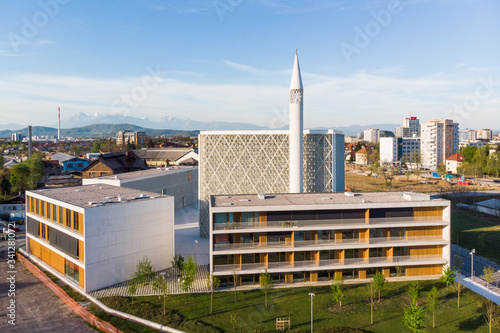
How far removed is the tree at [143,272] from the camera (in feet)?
90.6

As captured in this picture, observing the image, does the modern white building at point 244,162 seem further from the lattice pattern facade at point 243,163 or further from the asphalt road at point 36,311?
the asphalt road at point 36,311

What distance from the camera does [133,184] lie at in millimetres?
45562

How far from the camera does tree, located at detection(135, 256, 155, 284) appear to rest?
90.6 ft

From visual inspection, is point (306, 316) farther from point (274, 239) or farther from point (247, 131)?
point (247, 131)

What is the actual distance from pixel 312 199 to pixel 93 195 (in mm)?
20272

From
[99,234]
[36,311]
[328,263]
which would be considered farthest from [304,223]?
[36,311]

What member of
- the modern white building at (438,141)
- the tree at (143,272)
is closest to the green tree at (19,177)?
the tree at (143,272)

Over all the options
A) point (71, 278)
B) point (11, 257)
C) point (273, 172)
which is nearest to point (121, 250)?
point (71, 278)

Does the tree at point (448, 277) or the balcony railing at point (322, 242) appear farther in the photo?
the balcony railing at point (322, 242)

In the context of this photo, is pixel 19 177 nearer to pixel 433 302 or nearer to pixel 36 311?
pixel 36 311

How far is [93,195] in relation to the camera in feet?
112

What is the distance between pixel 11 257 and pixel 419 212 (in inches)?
1511

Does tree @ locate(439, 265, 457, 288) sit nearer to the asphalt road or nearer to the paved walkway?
the paved walkway

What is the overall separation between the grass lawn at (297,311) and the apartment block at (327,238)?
1.96m
